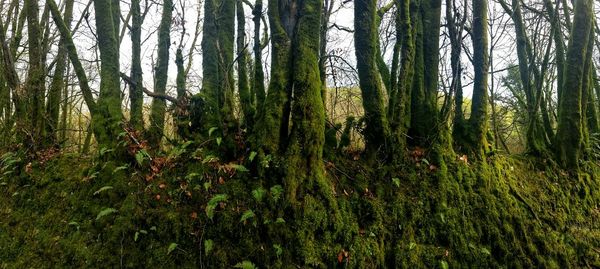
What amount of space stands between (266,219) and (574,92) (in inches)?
258

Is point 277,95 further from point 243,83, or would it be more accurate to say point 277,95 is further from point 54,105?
point 54,105

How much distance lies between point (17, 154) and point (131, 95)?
2091 mm

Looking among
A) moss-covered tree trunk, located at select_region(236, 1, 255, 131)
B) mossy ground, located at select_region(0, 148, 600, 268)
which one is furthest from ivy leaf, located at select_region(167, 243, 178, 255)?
moss-covered tree trunk, located at select_region(236, 1, 255, 131)

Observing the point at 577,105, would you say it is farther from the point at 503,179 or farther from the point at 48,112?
the point at 48,112

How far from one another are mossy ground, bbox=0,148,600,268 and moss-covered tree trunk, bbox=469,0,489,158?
1.38 ft

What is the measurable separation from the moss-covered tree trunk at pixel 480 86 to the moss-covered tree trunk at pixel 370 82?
75.7 inches

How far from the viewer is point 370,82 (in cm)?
524

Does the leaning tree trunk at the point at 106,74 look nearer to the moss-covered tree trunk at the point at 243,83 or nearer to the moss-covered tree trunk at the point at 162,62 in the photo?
the moss-covered tree trunk at the point at 162,62

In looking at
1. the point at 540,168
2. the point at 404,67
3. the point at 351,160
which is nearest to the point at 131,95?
the point at 351,160

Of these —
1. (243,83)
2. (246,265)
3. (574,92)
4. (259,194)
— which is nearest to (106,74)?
(243,83)

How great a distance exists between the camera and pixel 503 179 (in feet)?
19.0

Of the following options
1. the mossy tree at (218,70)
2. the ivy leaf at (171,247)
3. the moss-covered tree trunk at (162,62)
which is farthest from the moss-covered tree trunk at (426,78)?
the moss-covered tree trunk at (162,62)

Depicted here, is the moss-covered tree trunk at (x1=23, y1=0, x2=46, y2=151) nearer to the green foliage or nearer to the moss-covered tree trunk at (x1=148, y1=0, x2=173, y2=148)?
the moss-covered tree trunk at (x1=148, y1=0, x2=173, y2=148)

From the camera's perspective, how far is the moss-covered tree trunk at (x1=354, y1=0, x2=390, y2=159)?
5.17m
